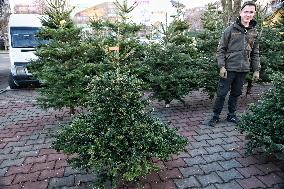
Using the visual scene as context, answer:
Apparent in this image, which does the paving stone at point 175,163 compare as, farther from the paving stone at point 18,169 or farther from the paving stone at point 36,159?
the paving stone at point 18,169

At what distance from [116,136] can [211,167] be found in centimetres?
172

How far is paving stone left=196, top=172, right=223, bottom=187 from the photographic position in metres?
3.91

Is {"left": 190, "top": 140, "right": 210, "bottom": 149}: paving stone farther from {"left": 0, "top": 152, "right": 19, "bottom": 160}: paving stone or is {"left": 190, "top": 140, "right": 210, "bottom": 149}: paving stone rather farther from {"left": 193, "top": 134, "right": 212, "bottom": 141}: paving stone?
{"left": 0, "top": 152, "right": 19, "bottom": 160}: paving stone

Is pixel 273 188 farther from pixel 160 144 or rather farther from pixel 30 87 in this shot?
pixel 30 87

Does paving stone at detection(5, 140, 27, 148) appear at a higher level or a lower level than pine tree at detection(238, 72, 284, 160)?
lower

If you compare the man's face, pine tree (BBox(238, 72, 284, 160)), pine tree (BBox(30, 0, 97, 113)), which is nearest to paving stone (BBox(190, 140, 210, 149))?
pine tree (BBox(238, 72, 284, 160))

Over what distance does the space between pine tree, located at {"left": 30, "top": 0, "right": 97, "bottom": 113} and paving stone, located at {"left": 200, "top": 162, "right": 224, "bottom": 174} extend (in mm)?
3224

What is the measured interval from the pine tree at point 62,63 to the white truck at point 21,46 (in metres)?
4.82

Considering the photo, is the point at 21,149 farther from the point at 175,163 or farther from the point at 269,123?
the point at 269,123

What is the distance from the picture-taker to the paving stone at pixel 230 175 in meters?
4.00

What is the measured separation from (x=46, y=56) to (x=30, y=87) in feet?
19.7

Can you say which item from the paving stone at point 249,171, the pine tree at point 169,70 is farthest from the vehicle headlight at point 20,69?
the paving stone at point 249,171

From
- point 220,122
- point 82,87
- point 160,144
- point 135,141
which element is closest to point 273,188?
point 160,144

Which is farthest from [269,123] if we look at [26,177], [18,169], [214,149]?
[18,169]
